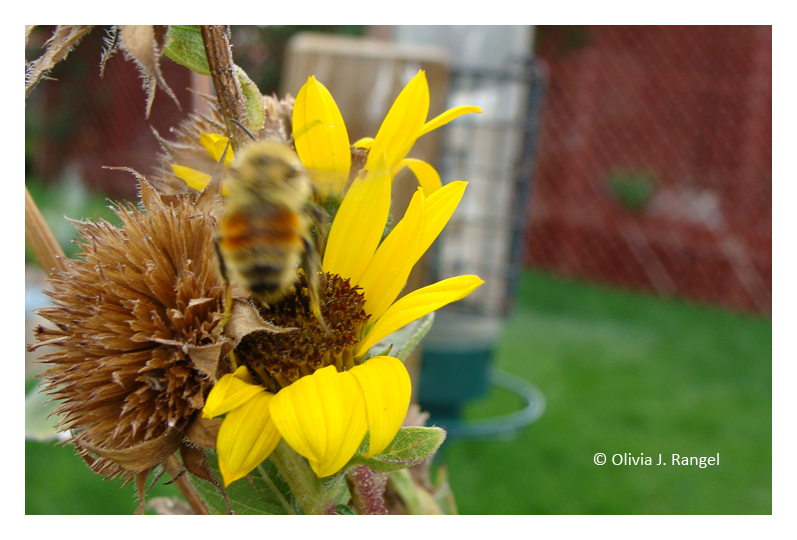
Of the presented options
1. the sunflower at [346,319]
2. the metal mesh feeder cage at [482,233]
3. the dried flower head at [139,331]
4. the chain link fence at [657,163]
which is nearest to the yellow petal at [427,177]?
the sunflower at [346,319]

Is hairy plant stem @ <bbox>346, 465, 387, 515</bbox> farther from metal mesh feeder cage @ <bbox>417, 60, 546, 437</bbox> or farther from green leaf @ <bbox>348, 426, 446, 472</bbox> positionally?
metal mesh feeder cage @ <bbox>417, 60, 546, 437</bbox>

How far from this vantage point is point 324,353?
0.26 metres

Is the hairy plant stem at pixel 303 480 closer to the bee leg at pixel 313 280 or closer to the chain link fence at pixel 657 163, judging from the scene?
the bee leg at pixel 313 280

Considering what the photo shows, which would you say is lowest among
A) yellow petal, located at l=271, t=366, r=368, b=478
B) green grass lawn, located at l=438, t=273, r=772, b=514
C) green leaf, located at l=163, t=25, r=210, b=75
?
green grass lawn, located at l=438, t=273, r=772, b=514

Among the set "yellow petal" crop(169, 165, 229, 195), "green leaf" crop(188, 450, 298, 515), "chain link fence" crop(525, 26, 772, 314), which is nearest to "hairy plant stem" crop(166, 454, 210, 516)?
"green leaf" crop(188, 450, 298, 515)

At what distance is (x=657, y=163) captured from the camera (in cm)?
374

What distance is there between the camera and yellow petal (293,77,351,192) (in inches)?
10.4

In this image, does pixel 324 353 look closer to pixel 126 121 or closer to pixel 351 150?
pixel 351 150

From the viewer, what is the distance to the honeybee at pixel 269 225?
0.23 m

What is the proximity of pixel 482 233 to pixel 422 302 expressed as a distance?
1727 mm

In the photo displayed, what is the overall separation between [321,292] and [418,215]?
0.20ft

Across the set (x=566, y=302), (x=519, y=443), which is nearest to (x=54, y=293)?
(x=519, y=443)

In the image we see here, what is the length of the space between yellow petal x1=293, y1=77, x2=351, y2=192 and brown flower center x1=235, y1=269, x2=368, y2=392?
45 mm

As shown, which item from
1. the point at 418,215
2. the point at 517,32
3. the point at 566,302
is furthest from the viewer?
the point at 566,302
